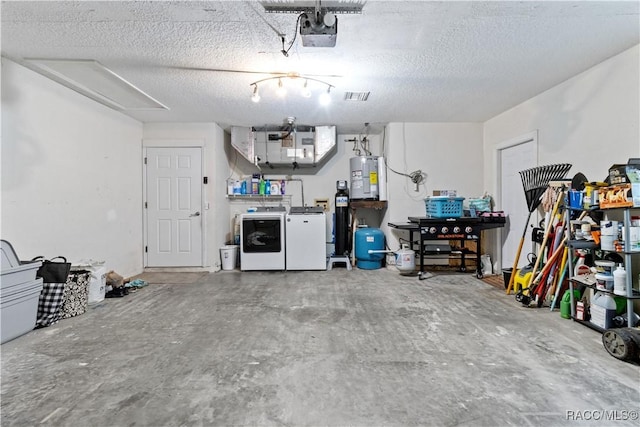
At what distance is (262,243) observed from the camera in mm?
4645

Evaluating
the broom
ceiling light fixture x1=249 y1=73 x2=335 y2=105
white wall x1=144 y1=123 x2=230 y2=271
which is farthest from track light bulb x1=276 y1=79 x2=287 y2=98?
the broom

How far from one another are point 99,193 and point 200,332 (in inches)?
102

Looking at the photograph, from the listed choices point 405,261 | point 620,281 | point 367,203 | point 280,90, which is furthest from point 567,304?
point 280,90

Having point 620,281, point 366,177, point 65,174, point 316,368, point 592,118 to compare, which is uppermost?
point 592,118

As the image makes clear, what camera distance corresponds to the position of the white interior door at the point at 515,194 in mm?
3762

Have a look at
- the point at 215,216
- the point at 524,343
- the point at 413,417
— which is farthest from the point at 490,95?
the point at 215,216

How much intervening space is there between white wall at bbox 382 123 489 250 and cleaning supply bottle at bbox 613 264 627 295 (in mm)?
2798

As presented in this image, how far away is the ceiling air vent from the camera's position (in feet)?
11.3

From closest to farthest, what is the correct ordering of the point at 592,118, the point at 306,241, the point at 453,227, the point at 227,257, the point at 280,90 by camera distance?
the point at 592,118, the point at 280,90, the point at 453,227, the point at 306,241, the point at 227,257

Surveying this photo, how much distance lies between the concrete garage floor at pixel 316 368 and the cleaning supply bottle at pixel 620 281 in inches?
16.3

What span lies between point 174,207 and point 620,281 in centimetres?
534

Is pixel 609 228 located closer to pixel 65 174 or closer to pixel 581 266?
pixel 581 266

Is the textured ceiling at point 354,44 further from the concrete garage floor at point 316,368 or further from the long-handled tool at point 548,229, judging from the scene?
the concrete garage floor at point 316,368

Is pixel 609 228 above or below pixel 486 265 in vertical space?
above
